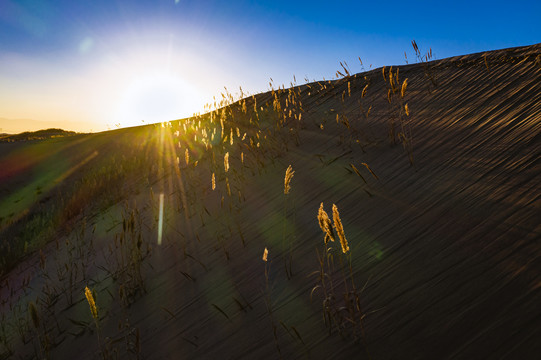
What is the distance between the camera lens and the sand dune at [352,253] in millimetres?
1059

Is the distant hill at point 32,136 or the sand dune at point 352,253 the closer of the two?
the sand dune at point 352,253

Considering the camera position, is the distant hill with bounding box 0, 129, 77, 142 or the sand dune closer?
the sand dune

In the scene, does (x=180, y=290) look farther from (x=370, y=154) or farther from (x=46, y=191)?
(x=46, y=191)

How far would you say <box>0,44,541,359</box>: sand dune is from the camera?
3.47 ft

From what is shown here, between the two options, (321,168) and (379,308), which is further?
(321,168)

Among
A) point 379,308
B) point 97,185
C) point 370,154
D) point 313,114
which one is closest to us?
point 379,308

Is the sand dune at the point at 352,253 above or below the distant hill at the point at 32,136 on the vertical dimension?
below

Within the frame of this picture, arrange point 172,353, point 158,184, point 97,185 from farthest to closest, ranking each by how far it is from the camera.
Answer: point 97,185 < point 158,184 < point 172,353

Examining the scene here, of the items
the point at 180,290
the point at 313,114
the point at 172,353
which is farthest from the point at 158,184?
the point at 172,353

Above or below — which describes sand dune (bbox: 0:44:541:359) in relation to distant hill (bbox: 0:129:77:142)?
below

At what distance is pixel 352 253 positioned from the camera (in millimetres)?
1552

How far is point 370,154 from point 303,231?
1110 mm

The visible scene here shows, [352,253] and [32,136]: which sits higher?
[32,136]

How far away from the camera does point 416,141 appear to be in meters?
2.50
